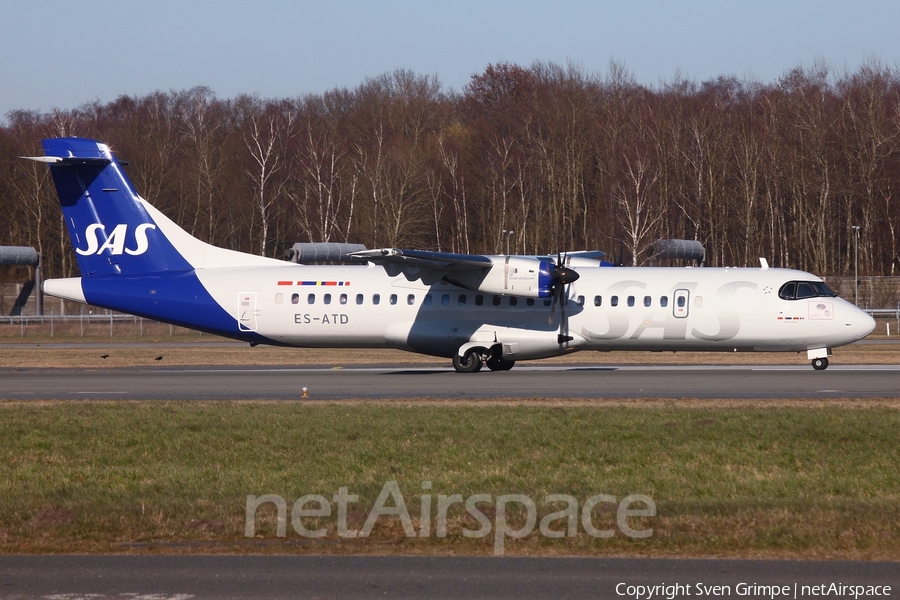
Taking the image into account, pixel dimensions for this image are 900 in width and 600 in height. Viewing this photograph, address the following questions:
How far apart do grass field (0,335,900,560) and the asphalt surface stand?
1.43 ft

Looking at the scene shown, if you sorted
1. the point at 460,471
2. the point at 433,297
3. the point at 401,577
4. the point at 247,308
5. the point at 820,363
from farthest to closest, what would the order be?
the point at 247,308 → the point at 433,297 → the point at 820,363 → the point at 460,471 → the point at 401,577

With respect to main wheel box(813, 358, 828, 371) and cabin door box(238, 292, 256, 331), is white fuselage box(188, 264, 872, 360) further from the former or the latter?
main wheel box(813, 358, 828, 371)

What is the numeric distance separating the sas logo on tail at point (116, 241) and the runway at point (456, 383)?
3.54 metres

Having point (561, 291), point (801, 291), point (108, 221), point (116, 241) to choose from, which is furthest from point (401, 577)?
point (108, 221)

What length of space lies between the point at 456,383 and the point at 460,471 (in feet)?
36.8

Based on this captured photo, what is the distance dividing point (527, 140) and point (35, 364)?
1629 inches

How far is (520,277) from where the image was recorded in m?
25.8

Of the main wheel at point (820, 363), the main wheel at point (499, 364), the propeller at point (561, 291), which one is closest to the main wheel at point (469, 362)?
the main wheel at point (499, 364)

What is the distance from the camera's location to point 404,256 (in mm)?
24969

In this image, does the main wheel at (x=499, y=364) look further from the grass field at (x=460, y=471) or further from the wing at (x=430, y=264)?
the grass field at (x=460, y=471)

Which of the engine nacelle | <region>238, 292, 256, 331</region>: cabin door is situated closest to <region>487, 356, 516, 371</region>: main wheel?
the engine nacelle

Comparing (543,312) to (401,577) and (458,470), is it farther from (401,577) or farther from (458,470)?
(401,577)

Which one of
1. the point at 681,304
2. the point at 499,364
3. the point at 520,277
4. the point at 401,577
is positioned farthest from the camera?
the point at 499,364

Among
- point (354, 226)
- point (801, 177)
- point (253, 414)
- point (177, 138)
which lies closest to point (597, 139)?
point (801, 177)
